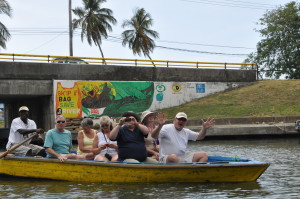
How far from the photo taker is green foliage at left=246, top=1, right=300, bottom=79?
165 feet

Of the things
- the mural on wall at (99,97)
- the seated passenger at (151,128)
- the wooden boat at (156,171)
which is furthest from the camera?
the mural on wall at (99,97)

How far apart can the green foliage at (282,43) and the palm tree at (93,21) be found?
16951 millimetres

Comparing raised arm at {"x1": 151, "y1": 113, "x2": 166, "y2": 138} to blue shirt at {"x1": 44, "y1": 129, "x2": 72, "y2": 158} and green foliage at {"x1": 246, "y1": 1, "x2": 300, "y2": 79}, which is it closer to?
blue shirt at {"x1": 44, "y1": 129, "x2": 72, "y2": 158}

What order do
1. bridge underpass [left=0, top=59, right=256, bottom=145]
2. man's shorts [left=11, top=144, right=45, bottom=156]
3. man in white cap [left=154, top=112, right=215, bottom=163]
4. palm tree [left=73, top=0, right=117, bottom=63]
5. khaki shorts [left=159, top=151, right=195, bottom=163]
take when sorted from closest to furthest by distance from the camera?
man in white cap [left=154, top=112, right=215, bottom=163], khaki shorts [left=159, top=151, right=195, bottom=163], man's shorts [left=11, top=144, right=45, bottom=156], bridge underpass [left=0, top=59, right=256, bottom=145], palm tree [left=73, top=0, right=117, bottom=63]

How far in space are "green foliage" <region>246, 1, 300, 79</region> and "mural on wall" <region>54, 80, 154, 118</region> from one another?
2334 cm

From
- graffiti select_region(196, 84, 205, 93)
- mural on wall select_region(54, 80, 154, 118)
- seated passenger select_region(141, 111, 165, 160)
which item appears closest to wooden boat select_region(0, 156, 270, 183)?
seated passenger select_region(141, 111, 165, 160)

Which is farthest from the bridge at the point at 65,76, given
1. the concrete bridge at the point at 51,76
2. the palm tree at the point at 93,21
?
the palm tree at the point at 93,21

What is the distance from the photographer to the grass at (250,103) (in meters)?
30.3

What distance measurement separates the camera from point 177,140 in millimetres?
9781

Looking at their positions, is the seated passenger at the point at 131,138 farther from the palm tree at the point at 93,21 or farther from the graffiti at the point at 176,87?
the palm tree at the point at 93,21

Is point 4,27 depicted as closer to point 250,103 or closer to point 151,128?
point 250,103

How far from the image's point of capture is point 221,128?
24281 millimetres

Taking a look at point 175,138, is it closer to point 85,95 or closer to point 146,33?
point 85,95

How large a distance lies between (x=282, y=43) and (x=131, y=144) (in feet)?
144
